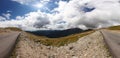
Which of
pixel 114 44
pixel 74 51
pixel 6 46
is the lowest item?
pixel 74 51

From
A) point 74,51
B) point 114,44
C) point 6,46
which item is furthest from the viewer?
point 74,51

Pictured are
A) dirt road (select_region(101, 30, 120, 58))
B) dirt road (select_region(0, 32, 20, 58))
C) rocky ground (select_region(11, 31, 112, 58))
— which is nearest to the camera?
dirt road (select_region(101, 30, 120, 58))

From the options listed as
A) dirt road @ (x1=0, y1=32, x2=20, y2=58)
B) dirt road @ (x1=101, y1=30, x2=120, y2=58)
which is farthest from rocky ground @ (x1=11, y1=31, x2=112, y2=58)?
dirt road @ (x1=0, y1=32, x2=20, y2=58)

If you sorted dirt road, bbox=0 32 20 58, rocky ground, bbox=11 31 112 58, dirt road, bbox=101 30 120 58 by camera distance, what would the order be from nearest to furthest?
1. dirt road, bbox=101 30 120 58
2. dirt road, bbox=0 32 20 58
3. rocky ground, bbox=11 31 112 58

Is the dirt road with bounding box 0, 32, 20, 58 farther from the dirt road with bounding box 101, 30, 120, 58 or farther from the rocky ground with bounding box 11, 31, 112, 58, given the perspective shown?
the dirt road with bounding box 101, 30, 120, 58

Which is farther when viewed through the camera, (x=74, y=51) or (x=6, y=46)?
(x=74, y=51)

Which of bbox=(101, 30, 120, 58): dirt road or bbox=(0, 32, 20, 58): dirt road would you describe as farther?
bbox=(0, 32, 20, 58): dirt road

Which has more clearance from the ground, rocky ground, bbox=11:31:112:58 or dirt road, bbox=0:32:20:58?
dirt road, bbox=0:32:20:58

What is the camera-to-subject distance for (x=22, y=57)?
106 ft

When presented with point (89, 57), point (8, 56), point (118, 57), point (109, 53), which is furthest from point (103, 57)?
point (8, 56)

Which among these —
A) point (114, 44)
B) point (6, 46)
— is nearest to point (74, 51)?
→ point (114, 44)

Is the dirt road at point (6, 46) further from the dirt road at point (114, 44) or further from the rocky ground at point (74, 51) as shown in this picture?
the dirt road at point (114, 44)

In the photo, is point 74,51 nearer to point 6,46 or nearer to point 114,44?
point 114,44

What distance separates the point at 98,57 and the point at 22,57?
1150cm
